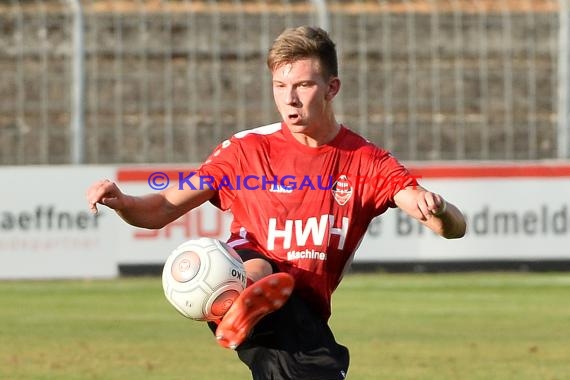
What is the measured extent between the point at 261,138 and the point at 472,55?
11192mm

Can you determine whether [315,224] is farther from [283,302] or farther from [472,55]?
[472,55]

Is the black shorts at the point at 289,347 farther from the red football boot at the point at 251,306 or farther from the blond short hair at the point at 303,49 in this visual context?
the blond short hair at the point at 303,49

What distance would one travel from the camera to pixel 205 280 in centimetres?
560

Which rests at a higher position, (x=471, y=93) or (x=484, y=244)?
(x=471, y=93)

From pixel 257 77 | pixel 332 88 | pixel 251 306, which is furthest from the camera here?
pixel 257 77

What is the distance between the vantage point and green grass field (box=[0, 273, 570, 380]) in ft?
30.7

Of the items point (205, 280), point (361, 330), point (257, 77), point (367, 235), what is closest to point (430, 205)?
point (205, 280)

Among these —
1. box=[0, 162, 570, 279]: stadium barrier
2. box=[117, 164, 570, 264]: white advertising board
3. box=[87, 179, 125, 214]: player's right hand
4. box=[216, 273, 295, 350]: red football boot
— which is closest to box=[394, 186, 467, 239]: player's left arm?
box=[216, 273, 295, 350]: red football boot

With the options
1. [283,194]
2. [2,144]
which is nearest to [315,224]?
[283,194]

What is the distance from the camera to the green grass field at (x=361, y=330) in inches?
368

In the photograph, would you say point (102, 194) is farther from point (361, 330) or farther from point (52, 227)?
point (52, 227)

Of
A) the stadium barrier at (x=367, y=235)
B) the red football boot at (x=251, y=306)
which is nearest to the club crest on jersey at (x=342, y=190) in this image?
the red football boot at (x=251, y=306)

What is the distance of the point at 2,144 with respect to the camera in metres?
17.5

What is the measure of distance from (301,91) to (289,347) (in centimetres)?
105
